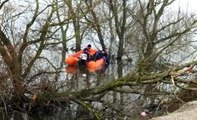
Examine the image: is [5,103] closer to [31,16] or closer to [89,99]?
[89,99]

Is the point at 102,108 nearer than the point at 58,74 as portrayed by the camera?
Yes

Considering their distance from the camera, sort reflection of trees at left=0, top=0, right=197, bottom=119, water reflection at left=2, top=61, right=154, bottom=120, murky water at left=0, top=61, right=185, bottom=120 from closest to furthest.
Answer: reflection of trees at left=0, top=0, right=197, bottom=119 < murky water at left=0, top=61, right=185, bottom=120 < water reflection at left=2, top=61, right=154, bottom=120

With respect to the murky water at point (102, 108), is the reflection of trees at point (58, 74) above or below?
above

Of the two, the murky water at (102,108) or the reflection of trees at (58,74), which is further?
the murky water at (102,108)

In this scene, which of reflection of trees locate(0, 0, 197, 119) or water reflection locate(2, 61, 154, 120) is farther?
water reflection locate(2, 61, 154, 120)

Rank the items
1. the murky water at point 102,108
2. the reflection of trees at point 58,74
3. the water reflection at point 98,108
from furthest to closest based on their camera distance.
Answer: the water reflection at point 98,108 < the murky water at point 102,108 < the reflection of trees at point 58,74

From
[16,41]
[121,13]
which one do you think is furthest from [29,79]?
[121,13]

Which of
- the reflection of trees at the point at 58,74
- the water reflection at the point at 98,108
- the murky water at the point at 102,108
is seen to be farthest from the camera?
the water reflection at the point at 98,108

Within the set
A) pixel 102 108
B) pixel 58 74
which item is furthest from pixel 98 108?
pixel 58 74

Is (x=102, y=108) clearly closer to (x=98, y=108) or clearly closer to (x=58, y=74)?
(x=98, y=108)

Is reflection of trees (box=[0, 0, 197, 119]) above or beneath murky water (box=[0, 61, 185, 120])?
above

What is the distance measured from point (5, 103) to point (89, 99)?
2.50m

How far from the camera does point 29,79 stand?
1441 cm

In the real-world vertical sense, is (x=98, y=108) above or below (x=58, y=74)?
below
